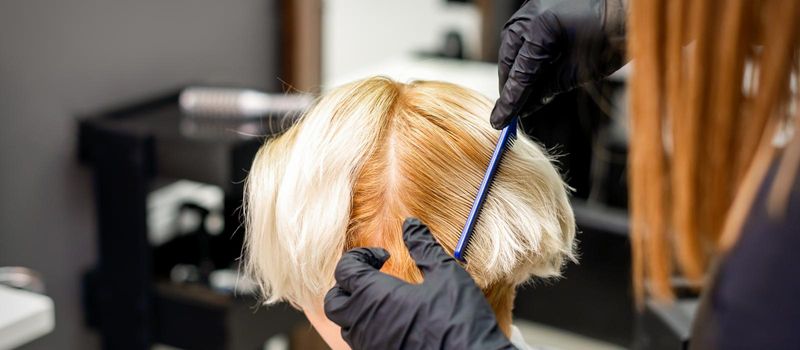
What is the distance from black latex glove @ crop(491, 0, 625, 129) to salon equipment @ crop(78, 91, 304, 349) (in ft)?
3.14

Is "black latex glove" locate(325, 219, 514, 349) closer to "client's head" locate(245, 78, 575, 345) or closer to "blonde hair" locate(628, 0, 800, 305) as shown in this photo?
"client's head" locate(245, 78, 575, 345)

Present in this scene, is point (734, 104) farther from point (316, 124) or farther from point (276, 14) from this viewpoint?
point (276, 14)

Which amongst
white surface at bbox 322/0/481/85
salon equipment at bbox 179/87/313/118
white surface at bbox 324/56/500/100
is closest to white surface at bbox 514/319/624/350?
white surface at bbox 324/56/500/100

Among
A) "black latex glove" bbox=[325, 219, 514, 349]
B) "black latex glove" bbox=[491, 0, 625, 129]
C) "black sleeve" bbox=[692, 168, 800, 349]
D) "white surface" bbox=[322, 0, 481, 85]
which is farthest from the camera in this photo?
"white surface" bbox=[322, 0, 481, 85]

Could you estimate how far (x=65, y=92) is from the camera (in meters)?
1.93

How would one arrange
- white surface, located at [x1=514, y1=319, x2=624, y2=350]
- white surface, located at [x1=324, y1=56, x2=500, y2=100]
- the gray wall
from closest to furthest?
the gray wall
white surface, located at [x1=324, y1=56, x2=500, y2=100]
white surface, located at [x1=514, y1=319, x2=624, y2=350]

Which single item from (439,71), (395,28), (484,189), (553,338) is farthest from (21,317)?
(395,28)

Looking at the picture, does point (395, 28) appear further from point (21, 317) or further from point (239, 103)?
point (21, 317)

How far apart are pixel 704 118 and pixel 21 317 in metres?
1.23

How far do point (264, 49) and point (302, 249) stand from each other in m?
1.65

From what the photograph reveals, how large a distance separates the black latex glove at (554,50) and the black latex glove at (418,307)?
0.21m

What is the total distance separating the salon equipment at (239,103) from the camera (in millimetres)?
2029

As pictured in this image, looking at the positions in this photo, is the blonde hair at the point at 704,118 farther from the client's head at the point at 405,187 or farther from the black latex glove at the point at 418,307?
the client's head at the point at 405,187

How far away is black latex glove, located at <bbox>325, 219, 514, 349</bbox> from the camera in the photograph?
2.95 ft
